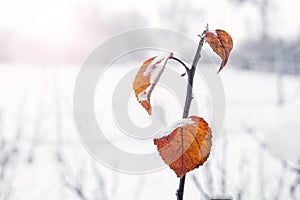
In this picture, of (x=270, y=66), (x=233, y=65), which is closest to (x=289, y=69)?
(x=270, y=66)

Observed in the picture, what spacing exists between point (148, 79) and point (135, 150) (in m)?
3.81

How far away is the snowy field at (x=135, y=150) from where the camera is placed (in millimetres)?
2023

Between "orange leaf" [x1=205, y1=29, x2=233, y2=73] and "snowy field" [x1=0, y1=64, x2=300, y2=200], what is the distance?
0.25 meters

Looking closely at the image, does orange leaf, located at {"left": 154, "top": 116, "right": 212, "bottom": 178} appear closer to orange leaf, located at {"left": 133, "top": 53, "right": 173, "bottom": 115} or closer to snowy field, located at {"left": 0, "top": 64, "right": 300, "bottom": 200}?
orange leaf, located at {"left": 133, "top": 53, "right": 173, "bottom": 115}

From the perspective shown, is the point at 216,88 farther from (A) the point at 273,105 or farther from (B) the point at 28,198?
(A) the point at 273,105

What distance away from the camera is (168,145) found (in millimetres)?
324

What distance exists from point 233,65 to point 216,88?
1570cm

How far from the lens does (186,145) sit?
0.32m

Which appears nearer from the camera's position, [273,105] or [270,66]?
[273,105]

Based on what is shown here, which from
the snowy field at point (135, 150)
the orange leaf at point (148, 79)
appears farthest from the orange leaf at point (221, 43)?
the snowy field at point (135, 150)

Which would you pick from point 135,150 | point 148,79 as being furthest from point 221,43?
point 135,150

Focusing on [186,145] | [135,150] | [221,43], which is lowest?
[186,145]

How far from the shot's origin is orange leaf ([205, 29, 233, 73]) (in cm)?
36

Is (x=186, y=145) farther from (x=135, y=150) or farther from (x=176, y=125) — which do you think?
(x=135, y=150)
